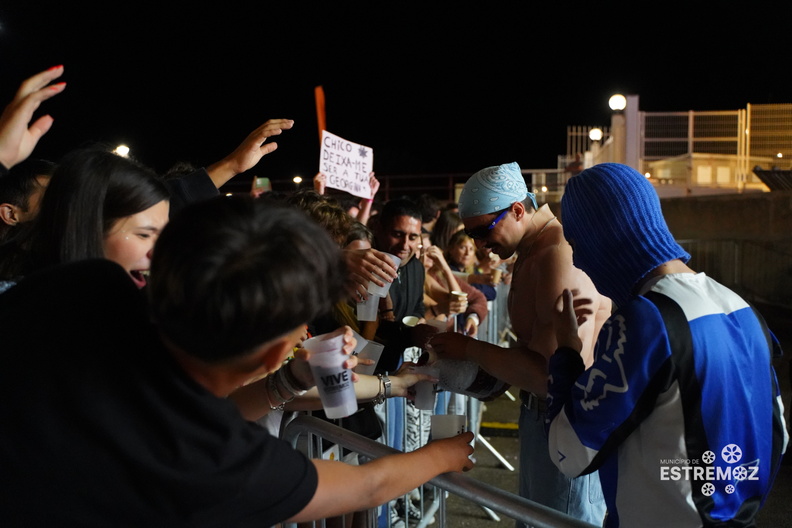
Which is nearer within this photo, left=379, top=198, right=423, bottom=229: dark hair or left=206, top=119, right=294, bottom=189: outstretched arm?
left=206, top=119, right=294, bottom=189: outstretched arm

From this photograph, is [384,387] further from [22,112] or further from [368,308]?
[22,112]

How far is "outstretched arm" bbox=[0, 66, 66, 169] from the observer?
7.42 ft

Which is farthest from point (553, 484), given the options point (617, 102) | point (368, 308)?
point (617, 102)

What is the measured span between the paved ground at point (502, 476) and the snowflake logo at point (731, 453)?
3243mm

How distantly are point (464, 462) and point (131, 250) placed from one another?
1290 mm

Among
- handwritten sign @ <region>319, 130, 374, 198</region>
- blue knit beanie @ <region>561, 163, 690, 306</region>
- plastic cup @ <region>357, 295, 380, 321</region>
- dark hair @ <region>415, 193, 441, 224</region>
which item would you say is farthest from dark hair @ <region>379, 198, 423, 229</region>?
dark hair @ <region>415, 193, 441, 224</region>

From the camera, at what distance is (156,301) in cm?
115

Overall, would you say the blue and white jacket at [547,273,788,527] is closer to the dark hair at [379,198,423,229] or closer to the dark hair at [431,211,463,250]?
the dark hair at [379,198,423,229]

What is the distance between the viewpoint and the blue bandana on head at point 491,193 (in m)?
2.95

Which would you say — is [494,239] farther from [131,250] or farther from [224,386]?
[224,386]

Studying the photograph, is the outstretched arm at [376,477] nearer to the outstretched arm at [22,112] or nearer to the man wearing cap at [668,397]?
the man wearing cap at [668,397]

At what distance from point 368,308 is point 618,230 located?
1444mm

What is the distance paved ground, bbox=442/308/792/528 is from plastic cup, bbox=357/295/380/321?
2.41 metres

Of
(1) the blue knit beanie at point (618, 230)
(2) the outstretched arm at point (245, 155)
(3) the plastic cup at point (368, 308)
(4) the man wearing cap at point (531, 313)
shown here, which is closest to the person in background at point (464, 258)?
(2) the outstretched arm at point (245, 155)
